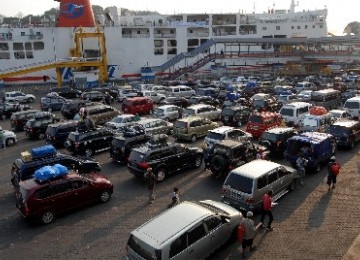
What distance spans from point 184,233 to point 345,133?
14.8m

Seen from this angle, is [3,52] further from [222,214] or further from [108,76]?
[222,214]

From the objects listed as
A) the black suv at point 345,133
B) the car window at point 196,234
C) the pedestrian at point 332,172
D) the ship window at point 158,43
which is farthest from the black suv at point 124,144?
the ship window at point 158,43

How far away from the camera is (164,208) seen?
569 inches

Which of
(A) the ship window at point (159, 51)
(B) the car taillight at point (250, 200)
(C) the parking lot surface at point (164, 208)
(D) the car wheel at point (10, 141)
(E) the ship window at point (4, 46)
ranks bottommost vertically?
(C) the parking lot surface at point (164, 208)

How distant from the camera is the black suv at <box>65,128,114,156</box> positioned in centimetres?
2084

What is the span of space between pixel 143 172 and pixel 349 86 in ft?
119

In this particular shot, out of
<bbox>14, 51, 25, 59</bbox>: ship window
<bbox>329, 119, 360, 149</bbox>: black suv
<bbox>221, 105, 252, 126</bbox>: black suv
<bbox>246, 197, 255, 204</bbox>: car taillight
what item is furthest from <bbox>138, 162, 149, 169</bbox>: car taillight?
<bbox>14, 51, 25, 59</bbox>: ship window

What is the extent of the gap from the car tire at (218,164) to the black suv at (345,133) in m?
8.27

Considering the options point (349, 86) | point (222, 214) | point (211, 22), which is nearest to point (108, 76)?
point (211, 22)

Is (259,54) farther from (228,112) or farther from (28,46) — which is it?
(28,46)

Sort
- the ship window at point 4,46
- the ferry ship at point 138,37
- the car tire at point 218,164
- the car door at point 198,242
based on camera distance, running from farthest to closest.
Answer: the ship window at point 4,46 → the ferry ship at point 138,37 → the car tire at point 218,164 → the car door at point 198,242

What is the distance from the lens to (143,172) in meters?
16.5

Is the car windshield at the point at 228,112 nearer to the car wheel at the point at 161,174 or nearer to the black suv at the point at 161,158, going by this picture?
the black suv at the point at 161,158

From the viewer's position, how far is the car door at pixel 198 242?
387 inches
